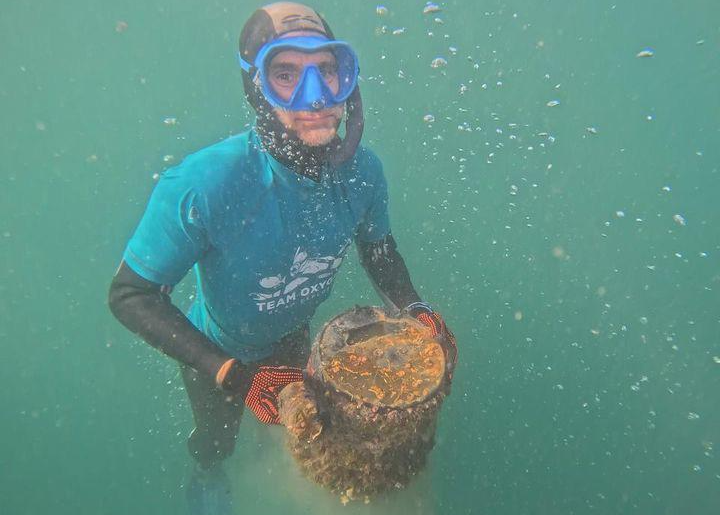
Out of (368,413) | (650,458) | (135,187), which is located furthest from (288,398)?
(135,187)

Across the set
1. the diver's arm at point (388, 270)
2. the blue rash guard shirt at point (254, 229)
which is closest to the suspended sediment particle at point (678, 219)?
the diver's arm at point (388, 270)

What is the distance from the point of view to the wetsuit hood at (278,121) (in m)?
2.10

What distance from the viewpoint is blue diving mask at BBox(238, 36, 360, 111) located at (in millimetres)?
1995

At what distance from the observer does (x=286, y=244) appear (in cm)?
221

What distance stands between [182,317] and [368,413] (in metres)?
1.15

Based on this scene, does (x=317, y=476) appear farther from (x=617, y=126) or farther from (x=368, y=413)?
(x=617, y=126)

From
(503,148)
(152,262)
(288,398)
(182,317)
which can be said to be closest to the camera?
(288,398)

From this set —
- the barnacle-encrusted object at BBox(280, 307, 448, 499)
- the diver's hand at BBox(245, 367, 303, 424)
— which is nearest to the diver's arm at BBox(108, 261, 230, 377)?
the diver's hand at BBox(245, 367, 303, 424)

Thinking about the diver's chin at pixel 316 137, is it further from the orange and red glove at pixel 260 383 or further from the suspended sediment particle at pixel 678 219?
the suspended sediment particle at pixel 678 219

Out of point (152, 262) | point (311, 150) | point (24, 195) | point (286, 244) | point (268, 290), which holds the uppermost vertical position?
point (311, 150)

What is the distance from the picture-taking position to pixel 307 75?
6.58 feet

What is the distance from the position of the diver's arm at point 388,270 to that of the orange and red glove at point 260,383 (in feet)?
3.58

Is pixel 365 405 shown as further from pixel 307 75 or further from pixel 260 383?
pixel 307 75

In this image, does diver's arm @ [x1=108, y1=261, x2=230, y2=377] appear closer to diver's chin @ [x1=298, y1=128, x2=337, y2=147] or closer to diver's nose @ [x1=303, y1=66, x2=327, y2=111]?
diver's chin @ [x1=298, y1=128, x2=337, y2=147]
